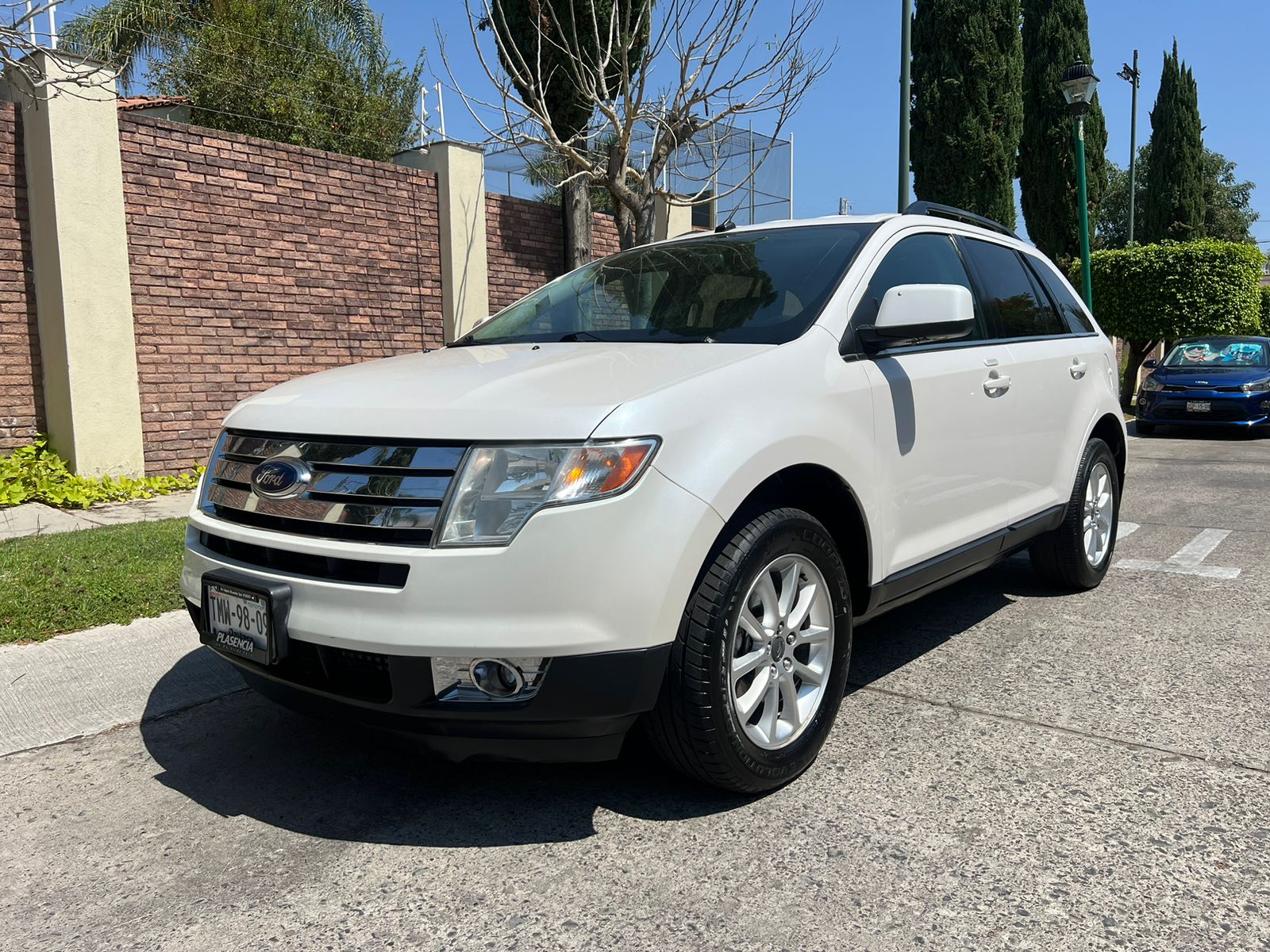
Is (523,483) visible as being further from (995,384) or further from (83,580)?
(83,580)

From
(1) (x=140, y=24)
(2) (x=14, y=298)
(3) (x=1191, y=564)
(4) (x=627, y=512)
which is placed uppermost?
(1) (x=140, y=24)

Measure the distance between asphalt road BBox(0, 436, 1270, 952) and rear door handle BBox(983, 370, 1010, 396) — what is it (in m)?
1.12

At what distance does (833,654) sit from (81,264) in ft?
22.5

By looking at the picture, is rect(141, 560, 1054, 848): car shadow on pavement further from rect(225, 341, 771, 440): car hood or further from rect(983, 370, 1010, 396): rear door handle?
rect(983, 370, 1010, 396): rear door handle

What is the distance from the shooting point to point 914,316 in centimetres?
336

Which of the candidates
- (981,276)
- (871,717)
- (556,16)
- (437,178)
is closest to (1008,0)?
(556,16)

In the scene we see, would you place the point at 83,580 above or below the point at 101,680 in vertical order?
above

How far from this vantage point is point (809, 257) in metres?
3.67

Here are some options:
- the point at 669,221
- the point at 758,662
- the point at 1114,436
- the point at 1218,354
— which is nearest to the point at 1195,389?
the point at 1218,354

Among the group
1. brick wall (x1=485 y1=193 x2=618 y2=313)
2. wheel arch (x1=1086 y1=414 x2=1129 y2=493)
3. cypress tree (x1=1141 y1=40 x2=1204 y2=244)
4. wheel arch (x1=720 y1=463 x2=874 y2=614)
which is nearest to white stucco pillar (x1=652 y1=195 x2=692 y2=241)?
brick wall (x1=485 y1=193 x2=618 y2=313)

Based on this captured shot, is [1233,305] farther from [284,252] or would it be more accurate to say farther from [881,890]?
[881,890]

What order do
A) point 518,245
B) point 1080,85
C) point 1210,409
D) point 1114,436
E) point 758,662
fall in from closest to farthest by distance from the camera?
point 758,662
point 1114,436
point 518,245
point 1210,409
point 1080,85

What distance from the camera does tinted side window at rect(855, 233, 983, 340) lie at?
11.6ft

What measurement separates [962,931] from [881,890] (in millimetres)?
225
